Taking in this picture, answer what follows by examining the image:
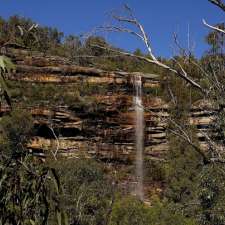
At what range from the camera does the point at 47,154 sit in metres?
31.8

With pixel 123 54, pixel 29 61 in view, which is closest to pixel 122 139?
pixel 29 61

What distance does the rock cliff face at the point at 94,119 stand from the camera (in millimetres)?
33625

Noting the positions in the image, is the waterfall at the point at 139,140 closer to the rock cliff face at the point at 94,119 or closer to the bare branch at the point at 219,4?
the rock cliff face at the point at 94,119

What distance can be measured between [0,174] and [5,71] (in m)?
0.48

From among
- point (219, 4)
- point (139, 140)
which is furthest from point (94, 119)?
point (219, 4)

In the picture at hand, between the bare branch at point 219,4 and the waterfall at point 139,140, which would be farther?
the waterfall at point 139,140

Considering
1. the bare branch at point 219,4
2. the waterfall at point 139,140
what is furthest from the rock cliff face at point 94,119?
the bare branch at point 219,4

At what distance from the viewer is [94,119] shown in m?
34.7

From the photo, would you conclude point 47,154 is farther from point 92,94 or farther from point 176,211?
point 176,211

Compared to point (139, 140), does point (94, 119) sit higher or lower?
higher

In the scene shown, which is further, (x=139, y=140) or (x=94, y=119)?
(x=94, y=119)

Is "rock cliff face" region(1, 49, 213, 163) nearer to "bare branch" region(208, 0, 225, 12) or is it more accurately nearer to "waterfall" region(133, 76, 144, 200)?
"waterfall" region(133, 76, 144, 200)

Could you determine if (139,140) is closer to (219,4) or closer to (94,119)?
(94,119)

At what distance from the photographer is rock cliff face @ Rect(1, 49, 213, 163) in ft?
110
